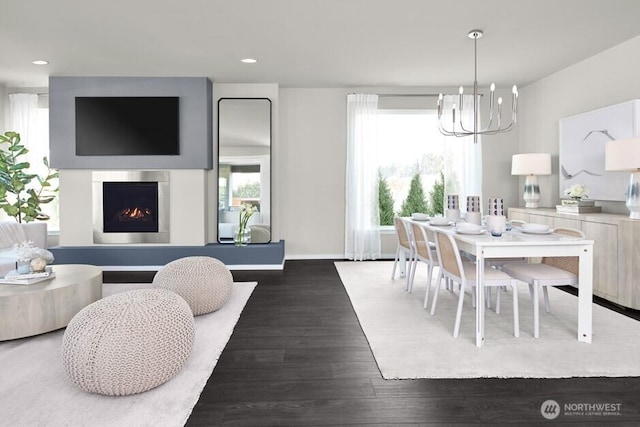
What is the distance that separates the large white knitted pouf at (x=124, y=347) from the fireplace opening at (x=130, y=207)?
3.71 meters

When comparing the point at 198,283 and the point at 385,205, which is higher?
the point at 385,205

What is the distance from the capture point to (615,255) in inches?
152

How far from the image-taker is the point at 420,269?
5766 mm

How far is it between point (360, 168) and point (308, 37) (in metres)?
2.48

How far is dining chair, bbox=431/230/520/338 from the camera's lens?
3.04m

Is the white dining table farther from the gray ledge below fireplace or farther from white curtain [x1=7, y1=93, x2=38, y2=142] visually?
white curtain [x1=7, y1=93, x2=38, y2=142]

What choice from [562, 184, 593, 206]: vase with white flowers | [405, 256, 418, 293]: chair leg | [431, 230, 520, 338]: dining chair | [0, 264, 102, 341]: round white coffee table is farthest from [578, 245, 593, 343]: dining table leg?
[0, 264, 102, 341]: round white coffee table

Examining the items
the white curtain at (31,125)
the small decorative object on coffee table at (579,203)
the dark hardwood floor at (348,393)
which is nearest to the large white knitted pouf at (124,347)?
the dark hardwood floor at (348,393)

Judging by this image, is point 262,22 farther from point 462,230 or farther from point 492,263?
point 492,263

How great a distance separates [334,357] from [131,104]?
4757mm

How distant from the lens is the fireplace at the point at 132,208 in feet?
19.2

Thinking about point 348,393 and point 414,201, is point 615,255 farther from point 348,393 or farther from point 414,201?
point 414,201

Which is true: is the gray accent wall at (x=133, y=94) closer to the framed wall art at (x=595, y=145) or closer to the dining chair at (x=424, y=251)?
the dining chair at (x=424, y=251)

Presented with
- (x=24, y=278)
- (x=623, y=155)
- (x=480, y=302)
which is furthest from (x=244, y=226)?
(x=623, y=155)
